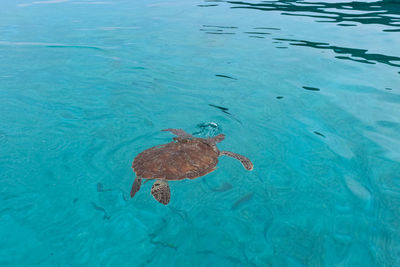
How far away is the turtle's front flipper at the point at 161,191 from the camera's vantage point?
397 cm

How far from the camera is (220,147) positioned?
5.35 meters

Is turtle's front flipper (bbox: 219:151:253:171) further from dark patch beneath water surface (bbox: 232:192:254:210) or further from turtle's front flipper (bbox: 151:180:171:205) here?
turtle's front flipper (bbox: 151:180:171:205)

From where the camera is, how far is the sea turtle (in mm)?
4207

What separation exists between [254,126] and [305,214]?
242cm

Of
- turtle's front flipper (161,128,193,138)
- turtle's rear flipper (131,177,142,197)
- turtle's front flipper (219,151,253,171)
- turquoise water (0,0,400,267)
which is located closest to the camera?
turquoise water (0,0,400,267)

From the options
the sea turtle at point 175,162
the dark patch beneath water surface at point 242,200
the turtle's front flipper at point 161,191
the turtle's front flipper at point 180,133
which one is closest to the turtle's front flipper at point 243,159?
the sea turtle at point 175,162

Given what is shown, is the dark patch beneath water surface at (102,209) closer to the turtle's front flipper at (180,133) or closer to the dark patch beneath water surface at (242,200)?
the dark patch beneath water surface at (242,200)

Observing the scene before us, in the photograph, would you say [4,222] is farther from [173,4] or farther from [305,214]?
[173,4]

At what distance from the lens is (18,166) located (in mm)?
4781

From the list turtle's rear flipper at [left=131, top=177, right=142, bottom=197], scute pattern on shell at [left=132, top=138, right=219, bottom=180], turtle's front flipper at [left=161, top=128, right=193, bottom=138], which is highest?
scute pattern on shell at [left=132, top=138, right=219, bottom=180]

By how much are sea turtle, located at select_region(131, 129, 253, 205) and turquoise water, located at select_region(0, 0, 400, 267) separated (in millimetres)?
159

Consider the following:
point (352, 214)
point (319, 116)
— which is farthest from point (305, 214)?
point (319, 116)

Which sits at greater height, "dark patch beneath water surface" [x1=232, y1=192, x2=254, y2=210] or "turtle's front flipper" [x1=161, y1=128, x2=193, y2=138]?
"turtle's front flipper" [x1=161, y1=128, x2=193, y2=138]

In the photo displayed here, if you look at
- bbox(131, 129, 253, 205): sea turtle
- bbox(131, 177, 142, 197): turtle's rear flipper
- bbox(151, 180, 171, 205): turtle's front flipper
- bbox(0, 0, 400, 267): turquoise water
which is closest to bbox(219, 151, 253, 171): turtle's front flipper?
bbox(131, 129, 253, 205): sea turtle
